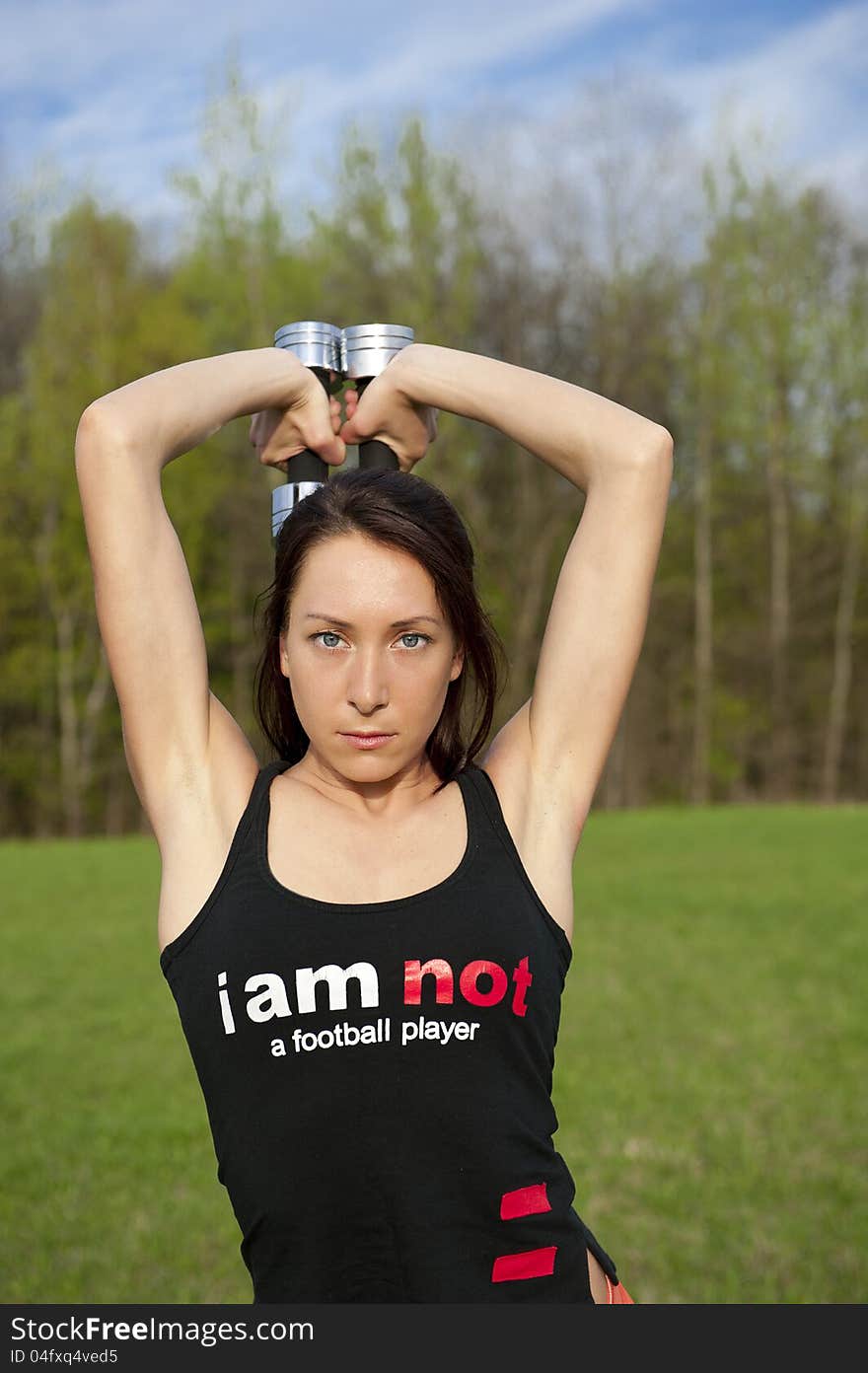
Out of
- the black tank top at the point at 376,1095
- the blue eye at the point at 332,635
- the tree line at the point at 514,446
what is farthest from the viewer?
the tree line at the point at 514,446

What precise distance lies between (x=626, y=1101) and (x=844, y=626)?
1860 centimetres

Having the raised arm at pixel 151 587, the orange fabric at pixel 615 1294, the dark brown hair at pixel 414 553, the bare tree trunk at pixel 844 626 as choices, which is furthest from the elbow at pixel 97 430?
the bare tree trunk at pixel 844 626

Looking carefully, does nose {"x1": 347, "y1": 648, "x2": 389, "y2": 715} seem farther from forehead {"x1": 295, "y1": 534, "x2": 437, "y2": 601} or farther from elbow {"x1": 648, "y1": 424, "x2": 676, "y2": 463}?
elbow {"x1": 648, "y1": 424, "x2": 676, "y2": 463}

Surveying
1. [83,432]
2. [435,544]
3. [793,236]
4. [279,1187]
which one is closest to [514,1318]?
[279,1187]

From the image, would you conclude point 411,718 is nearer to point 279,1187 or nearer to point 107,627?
point 107,627

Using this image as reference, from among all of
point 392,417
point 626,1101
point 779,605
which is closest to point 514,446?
point 779,605

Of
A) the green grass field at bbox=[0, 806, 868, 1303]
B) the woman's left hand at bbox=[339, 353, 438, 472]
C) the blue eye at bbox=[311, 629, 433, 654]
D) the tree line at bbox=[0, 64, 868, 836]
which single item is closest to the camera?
the blue eye at bbox=[311, 629, 433, 654]

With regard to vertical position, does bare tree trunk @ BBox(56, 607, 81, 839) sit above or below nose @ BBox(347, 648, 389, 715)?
below

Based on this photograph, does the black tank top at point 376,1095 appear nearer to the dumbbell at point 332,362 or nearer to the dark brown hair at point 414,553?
the dark brown hair at point 414,553

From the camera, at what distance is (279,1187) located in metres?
1.79

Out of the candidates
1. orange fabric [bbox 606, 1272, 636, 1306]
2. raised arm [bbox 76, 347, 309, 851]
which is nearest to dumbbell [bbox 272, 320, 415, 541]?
raised arm [bbox 76, 347, 309, 851]

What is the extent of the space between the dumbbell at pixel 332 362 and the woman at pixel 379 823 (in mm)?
43

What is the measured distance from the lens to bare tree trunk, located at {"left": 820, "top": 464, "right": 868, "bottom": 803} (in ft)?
77.9

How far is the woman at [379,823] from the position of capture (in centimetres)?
179
